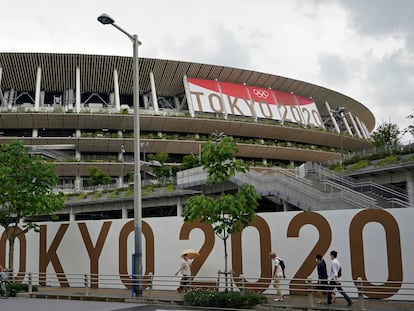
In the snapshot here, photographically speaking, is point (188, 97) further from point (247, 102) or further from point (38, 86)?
point (38, 86)

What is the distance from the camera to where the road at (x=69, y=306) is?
51.2 feet

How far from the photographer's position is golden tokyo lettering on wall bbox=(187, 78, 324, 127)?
7206 centimetres

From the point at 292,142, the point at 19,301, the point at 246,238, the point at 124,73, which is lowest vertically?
the point at 19,301

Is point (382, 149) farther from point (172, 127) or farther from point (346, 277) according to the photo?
point (172, 127)

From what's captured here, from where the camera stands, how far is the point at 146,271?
21.3 metres

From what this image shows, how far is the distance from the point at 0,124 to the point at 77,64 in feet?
41.5

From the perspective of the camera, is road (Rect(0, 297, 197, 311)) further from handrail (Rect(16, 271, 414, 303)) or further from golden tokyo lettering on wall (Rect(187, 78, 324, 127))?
golden tokyo lettering on wall (Rect(187, 78, 324, 127))

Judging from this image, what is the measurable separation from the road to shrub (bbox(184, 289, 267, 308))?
583mm

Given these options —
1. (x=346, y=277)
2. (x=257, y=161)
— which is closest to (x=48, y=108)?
(x=257, y=161)

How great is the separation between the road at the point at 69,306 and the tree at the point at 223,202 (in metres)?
2.84

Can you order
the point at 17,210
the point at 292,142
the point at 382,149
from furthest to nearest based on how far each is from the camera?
1. the point at 292,142
2. the point at 382,149
3. the point at 17,210

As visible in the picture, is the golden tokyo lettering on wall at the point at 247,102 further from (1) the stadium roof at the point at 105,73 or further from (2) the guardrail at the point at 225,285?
(2) the guardrail at the point at 225,285

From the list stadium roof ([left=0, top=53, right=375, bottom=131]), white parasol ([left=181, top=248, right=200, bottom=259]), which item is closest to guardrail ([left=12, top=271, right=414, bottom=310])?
white parasol ([left=181, top=248, right=200, bottom=259])

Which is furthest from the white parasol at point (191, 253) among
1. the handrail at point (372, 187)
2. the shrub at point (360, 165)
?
the shrub at point (360, 165)
